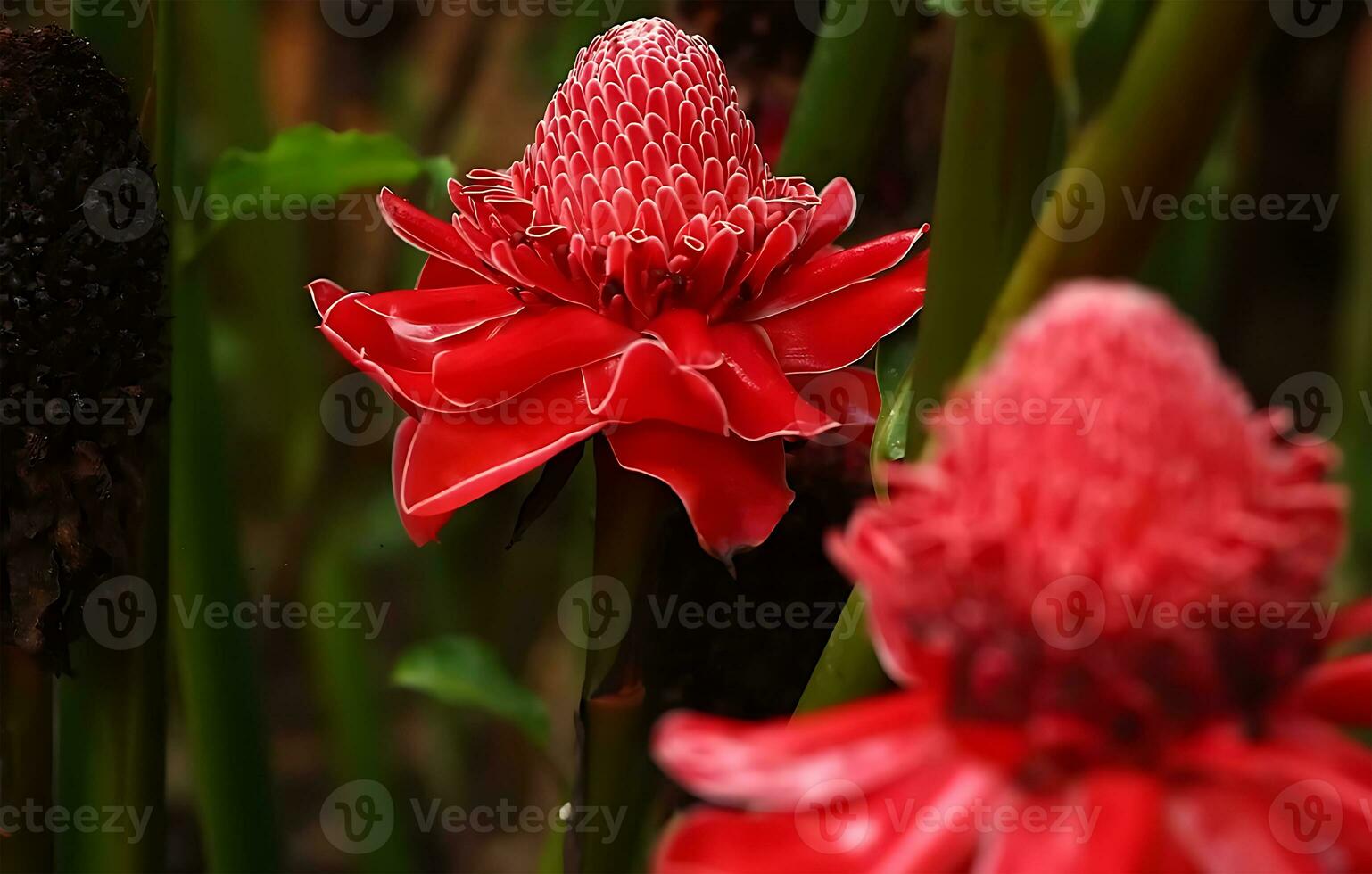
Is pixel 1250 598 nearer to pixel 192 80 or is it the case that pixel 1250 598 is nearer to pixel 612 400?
pixel 612 400

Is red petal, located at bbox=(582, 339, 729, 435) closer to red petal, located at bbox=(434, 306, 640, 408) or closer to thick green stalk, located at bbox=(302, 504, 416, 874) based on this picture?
red petal, located at bbox=(434, 306, 640, 408)

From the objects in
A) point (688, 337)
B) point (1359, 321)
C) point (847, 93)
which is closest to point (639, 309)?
point (688, 337)

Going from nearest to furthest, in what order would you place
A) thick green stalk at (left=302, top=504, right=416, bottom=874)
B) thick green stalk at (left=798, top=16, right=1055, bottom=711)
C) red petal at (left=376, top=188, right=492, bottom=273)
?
thick green stalk at (left=798, top=16, right=1055, bottom=711)
red petal at (left=376, top=188, right=492, bottom=273)
thick green stalk at (left=302, top=504, right=416, bottom=874)

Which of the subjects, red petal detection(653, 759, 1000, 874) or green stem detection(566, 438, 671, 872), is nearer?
red petal detection(653, 759, 1000, 874)

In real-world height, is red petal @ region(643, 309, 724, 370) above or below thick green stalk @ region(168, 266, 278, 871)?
above

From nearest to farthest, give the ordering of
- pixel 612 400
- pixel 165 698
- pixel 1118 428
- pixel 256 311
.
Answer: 1. pixel 1118 428
2. pixel 612 400
3. pixel 165 698
4. pixel 256 311

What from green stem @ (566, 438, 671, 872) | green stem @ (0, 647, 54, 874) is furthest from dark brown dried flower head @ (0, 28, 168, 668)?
green stem @ (566, 438, 671, 872)

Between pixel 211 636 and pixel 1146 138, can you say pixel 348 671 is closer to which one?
pixel 211 636

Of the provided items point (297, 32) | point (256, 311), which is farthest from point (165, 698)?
point (297, 32)

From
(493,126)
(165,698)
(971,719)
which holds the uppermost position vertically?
(493,126)
